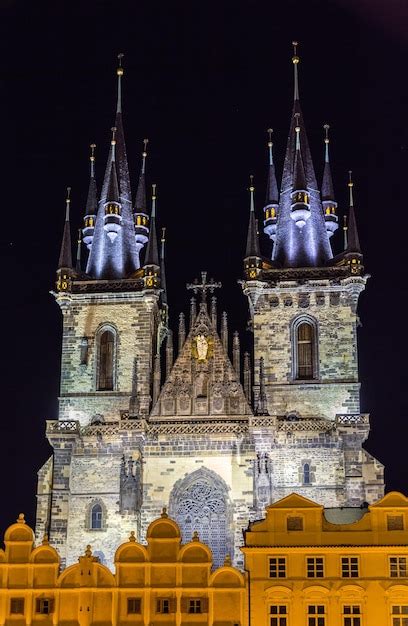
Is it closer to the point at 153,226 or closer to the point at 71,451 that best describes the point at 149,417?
the point at 71,451

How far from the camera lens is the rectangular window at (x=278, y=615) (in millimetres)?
41969

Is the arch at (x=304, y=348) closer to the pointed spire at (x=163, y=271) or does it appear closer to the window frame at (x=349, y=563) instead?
the pointed spire at (x=163, y=271)

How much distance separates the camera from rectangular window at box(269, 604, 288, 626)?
41969mm

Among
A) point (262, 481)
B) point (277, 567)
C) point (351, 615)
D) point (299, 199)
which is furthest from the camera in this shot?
point (299, 199)

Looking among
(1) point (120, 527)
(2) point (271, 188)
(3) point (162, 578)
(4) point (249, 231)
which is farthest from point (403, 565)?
(2) point (271, 188)

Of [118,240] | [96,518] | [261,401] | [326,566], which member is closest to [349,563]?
[326,566]

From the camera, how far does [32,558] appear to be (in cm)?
4322

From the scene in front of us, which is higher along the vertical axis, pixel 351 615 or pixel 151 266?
pixel 151 266

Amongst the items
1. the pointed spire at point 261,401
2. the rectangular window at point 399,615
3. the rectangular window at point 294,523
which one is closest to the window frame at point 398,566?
the rectangular window at point 399,615

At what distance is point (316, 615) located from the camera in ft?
138

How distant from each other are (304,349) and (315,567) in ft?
70.3

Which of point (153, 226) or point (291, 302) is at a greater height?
point (153, 226)

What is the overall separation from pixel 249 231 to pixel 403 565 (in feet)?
89.1

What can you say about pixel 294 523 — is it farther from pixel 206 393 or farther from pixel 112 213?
pixel 112 213
